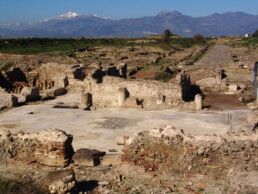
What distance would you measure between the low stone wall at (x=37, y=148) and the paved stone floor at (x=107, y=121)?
6.85ft

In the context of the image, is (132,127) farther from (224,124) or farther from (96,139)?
(224,124)

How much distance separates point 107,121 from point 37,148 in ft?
18.0

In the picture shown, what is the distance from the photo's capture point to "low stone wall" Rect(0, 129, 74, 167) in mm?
9773

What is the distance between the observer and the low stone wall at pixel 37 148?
9.77 metres

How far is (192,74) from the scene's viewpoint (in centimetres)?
3181

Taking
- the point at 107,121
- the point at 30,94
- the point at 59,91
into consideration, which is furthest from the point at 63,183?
the point at 59,91

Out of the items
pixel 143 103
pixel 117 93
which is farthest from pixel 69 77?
pixel 143 103

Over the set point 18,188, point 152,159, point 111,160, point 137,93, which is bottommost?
point 18,188

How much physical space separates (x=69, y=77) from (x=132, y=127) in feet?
36.0

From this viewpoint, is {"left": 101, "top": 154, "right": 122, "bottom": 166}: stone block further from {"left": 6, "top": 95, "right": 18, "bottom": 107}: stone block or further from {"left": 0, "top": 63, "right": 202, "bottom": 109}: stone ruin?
{"left": 6, "top": 95, "right": 18, "bottom": 107}: stone block

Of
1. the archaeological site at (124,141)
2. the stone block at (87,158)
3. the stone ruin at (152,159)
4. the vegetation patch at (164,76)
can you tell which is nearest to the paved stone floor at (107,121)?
the archaeological site at (124,141)

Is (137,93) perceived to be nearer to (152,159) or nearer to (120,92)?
(120,92)

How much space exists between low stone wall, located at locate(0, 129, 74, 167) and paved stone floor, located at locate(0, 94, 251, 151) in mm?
2087

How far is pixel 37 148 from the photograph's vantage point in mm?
9969
